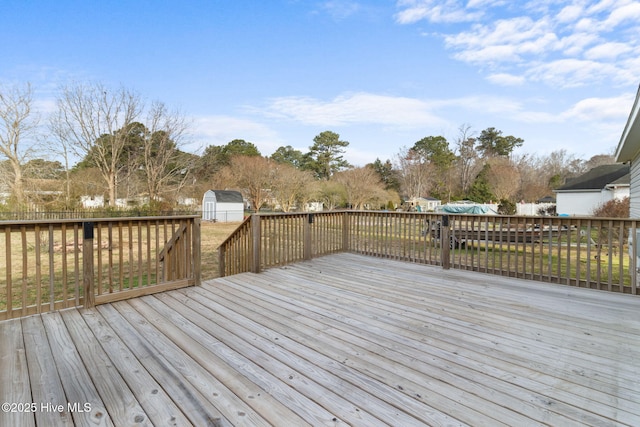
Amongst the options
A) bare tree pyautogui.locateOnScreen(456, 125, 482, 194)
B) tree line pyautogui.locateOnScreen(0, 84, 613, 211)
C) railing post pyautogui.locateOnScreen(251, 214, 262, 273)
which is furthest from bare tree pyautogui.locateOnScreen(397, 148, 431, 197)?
railing post pyautogui.locateOnScreen(251, 214, 262, 273)

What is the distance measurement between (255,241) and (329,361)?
8.62 ft

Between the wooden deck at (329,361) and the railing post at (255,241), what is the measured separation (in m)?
1.02

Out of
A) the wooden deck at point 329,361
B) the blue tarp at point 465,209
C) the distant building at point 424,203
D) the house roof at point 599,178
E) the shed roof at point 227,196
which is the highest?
the house roof at point 599,178

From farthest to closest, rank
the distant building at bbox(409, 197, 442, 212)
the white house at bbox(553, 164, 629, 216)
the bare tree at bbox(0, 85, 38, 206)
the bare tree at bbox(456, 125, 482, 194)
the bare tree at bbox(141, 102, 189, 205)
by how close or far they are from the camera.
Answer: the bare tree at bbox(456, 125, 482, 194) → the distant building at bbox(409, 197, 442, 212) → the white house at bbox(553, 164, 629, 216) → the bare tree at bbox(141, 102, 189, 205) → the bare tree at bbox(0, 85, 38, 206)

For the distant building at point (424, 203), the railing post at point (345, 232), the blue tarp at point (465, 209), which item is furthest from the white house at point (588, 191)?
the railing post at point (345, 232)

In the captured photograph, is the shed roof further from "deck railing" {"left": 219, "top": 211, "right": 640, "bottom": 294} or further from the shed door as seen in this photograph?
"deck railing" {"left": 219, "top": 211, "right": 640, "bottom": 294}

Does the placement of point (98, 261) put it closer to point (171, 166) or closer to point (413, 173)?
point (171, 166)

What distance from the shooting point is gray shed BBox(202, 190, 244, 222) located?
20172 mm

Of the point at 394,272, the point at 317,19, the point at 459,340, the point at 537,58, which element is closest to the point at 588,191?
the point at 537,58

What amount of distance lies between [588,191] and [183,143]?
23.6 metres

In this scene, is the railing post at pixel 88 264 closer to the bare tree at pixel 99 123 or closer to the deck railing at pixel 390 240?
the deck railing at pixel 390 240

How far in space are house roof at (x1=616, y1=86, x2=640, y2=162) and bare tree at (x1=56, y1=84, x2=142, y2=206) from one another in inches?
713

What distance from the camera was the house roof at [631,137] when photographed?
12.0 feet

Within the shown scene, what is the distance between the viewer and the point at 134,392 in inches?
64.0
